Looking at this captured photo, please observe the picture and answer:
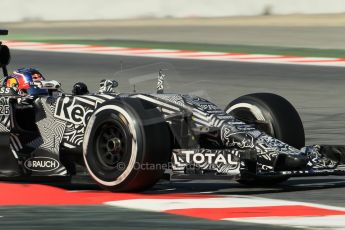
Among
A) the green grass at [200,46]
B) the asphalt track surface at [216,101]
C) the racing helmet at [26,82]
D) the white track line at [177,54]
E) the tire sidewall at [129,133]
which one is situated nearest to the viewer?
the asphalt track surface at [216,101]

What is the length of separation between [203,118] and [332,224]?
7.73 ft

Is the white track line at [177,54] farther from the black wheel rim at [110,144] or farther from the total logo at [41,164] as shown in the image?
the black wheel rim at [110,144]

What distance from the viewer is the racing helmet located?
1113 cm

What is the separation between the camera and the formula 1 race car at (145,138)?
9695mm

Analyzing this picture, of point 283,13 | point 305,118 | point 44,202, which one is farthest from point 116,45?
point 44,202

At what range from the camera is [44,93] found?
36.5 ft

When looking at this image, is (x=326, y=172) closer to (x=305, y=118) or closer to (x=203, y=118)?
(x=203, y=118)

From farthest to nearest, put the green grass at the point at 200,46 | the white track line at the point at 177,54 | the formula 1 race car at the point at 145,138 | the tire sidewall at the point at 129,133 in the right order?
the green grass at the point at 200,46 → the white track line at the point at 177,54 → the formula 1 race car at the point at 145,138 → the tire sidewall at the point at 129,133

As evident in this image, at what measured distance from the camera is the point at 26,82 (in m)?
11.3

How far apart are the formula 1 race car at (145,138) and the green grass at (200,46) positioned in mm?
14516
